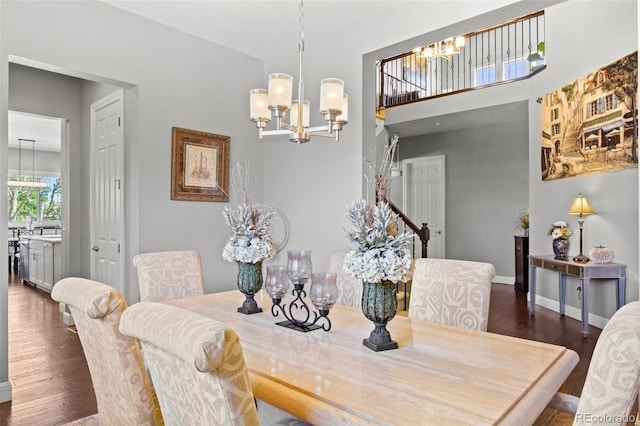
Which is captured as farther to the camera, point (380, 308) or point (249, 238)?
point (249, 238)

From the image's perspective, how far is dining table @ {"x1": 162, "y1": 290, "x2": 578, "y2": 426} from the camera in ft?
3.42

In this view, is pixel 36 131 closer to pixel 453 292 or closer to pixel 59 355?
pixel 59 355

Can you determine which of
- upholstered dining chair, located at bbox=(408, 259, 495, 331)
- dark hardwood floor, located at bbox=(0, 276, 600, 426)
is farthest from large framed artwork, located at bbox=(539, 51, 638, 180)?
upholstered dining chair, located at bbox=(408, 259, 495, 331)

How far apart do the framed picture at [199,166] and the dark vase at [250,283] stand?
1.92 m

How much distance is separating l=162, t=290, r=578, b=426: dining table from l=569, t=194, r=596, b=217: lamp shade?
3.78m

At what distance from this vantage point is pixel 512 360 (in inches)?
54.5

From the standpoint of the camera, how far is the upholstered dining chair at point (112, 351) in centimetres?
126

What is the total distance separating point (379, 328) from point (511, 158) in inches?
274

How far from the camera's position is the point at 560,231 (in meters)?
5.05

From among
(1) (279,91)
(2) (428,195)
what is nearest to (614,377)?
(1) (279,91)

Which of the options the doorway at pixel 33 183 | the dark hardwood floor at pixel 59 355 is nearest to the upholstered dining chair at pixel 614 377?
the dark hardwood floor at pixel 59 355

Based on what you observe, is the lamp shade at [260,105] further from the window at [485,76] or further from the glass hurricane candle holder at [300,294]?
the window at [485,76]

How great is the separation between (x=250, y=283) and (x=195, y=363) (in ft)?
4.18

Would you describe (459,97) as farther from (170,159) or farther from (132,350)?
(132,350)
